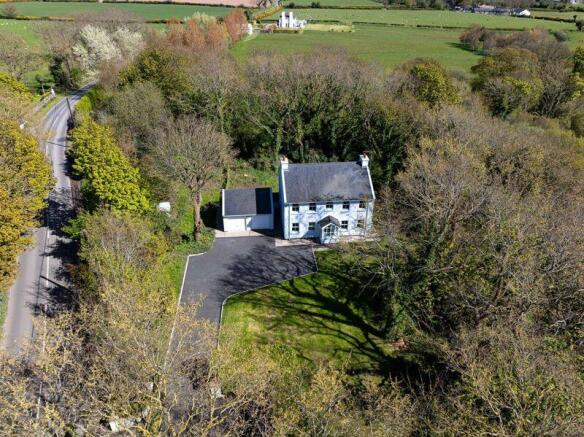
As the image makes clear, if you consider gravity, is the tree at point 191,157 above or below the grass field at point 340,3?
below

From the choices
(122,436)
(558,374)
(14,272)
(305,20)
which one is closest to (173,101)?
(14,272)

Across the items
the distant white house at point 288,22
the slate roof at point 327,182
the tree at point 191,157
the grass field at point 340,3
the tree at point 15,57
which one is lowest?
the slate roof at point 327,182

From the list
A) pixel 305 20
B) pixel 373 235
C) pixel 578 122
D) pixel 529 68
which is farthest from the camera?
pixel 305 20

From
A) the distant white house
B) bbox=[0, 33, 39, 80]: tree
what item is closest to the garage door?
bbox=[0, 33, 39, 80]: tree

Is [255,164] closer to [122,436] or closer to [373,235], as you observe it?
[373,235]

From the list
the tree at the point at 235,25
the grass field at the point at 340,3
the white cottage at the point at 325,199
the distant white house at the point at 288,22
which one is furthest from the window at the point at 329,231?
the grass field at the point at 340,3

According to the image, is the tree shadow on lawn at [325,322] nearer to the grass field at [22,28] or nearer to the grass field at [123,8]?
the grass field at [22,28]
